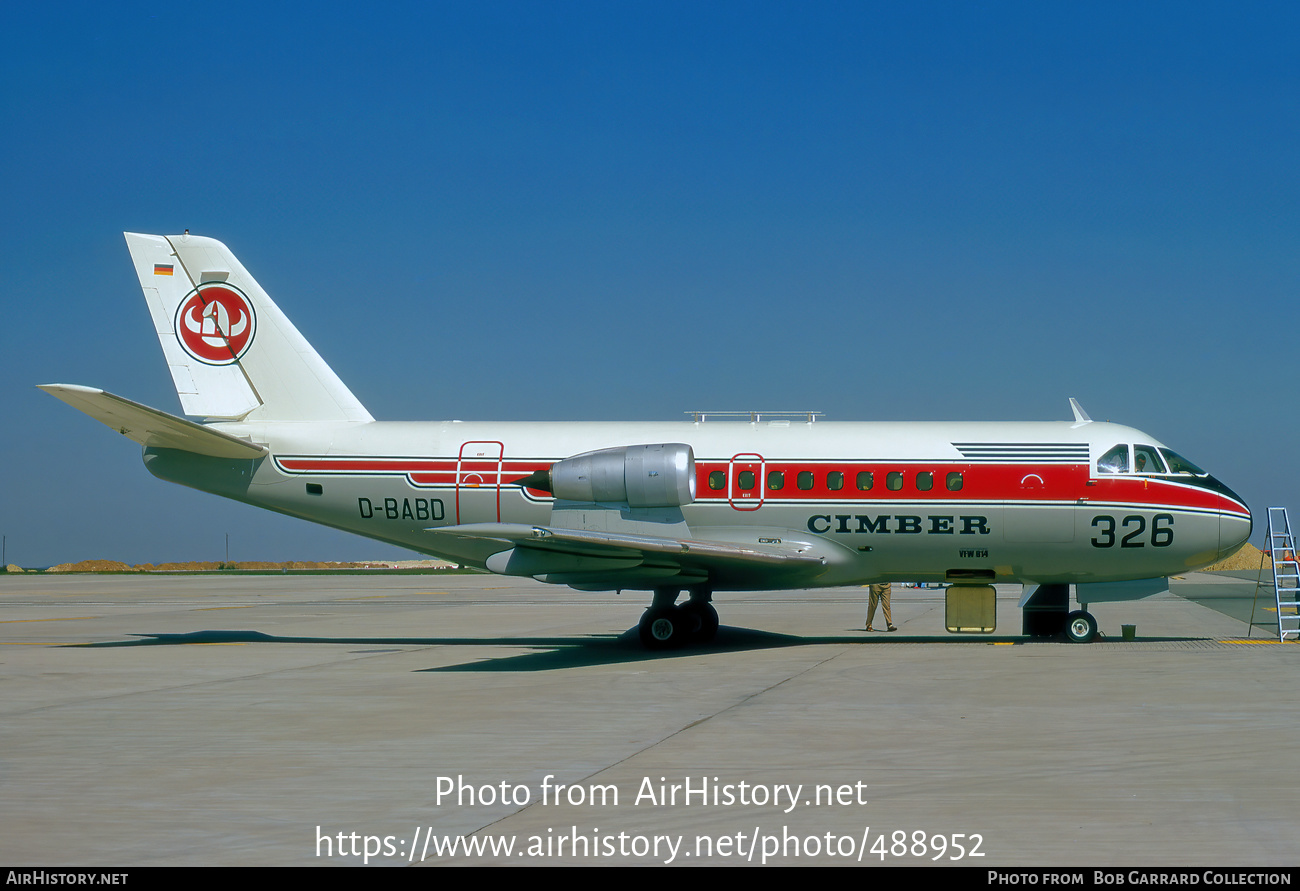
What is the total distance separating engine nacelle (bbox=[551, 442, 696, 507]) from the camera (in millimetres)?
20703

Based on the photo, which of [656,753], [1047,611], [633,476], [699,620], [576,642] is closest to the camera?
[656,753]

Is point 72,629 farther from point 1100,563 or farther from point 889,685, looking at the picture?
point 1100,563

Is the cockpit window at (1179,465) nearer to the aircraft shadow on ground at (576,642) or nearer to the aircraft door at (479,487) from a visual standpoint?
the aircraft shadow on ground at (576,642)

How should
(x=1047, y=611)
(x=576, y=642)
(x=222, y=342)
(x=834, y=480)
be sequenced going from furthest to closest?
(x=222, y=342) → (x=576, y=642) → (x=1047, y=611) → (x=834, y=480)

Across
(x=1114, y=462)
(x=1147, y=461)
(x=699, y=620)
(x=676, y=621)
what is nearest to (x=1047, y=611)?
(x=1114, y=462)

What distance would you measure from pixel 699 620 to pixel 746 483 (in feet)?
8.64

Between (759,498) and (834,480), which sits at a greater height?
(834,480)

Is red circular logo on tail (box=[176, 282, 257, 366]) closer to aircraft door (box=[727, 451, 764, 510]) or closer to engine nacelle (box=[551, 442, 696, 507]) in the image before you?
engine nacelle (box=[551, 442, 696, 507])

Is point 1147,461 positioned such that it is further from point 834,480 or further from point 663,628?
point 663,628

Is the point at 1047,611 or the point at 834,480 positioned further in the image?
the point at 1047,611

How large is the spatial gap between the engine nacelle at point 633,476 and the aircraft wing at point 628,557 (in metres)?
0.70

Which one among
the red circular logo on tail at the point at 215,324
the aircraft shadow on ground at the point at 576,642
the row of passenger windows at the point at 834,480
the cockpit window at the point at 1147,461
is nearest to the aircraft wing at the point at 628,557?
the row of passenger windows at the point at 834,480

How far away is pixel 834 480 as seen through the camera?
21078 millimetres

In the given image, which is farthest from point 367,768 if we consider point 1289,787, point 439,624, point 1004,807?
point 439,624
